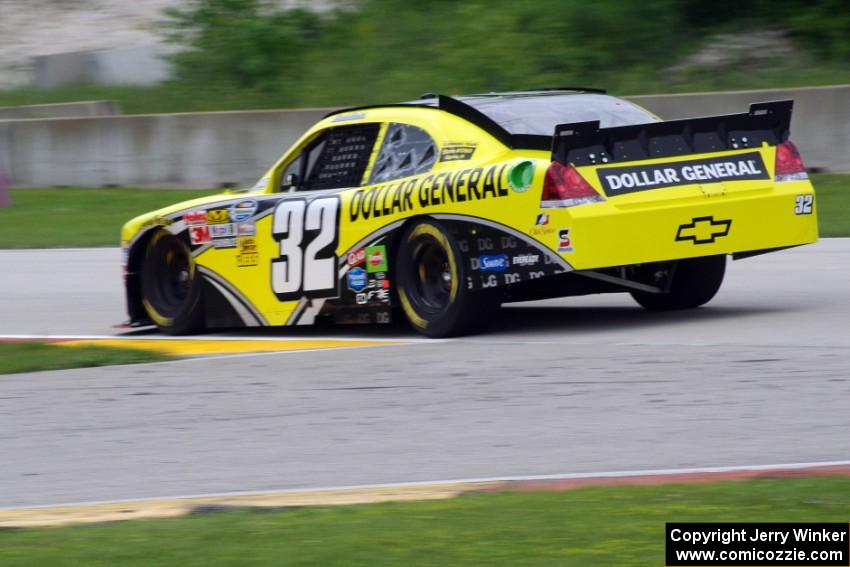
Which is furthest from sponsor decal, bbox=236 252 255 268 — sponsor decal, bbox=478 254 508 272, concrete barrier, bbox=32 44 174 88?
concrete barrier, bbox=32 44 174 88

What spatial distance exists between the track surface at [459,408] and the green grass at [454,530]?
624 mm

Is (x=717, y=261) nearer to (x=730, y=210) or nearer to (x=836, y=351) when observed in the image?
(x=730, y=210)

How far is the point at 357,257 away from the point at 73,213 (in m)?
12.7

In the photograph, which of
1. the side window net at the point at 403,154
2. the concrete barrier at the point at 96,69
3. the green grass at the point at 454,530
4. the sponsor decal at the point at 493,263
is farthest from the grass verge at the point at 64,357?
the concrete barrier at the point at 96,69

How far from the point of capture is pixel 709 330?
31.4 feet

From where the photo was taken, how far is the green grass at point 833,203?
15664 mm

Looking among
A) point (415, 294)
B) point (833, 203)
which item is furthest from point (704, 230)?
point (833, 203)

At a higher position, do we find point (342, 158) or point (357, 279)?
point (342, 158)

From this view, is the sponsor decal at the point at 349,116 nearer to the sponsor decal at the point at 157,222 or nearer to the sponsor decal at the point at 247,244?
the sponsor decal at the point at 247,244

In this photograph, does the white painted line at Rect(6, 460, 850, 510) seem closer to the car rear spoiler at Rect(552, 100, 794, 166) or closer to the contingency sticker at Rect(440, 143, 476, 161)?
the car rear spoiler at Rect(552, 100, 794, 166)

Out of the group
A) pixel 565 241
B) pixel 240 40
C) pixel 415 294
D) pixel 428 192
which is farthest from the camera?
pixel 240 40

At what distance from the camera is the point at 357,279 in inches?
398

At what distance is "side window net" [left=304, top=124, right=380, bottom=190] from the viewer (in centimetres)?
1032

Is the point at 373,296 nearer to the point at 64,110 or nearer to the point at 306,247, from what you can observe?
the point at 306,247
